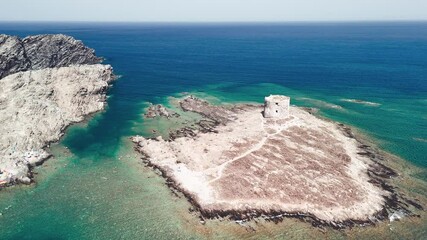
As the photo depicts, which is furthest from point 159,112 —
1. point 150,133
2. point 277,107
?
point 277,107

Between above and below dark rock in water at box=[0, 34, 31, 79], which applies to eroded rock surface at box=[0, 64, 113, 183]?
below

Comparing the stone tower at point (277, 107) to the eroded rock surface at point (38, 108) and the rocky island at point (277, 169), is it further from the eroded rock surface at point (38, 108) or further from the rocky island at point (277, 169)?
the eroded rock surface at point (38, 108)

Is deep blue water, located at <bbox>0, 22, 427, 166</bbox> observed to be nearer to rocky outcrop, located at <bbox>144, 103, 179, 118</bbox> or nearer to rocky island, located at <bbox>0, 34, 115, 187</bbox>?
rocky outcrop, located at <bbox>144, 103, 179, 118</bbox>

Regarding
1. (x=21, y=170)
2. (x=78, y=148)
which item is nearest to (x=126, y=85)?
(x=78, y=148)

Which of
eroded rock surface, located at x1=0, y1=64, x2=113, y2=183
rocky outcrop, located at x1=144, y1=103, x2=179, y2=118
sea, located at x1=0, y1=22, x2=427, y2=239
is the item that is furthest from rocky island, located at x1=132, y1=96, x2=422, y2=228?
eroded rock surface, located at x1=0, y1=64, x2=113, y2=183

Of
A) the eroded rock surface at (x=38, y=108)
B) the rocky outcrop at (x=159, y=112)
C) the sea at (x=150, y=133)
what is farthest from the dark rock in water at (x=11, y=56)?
the rocky outcrop at (x=159, y=112)

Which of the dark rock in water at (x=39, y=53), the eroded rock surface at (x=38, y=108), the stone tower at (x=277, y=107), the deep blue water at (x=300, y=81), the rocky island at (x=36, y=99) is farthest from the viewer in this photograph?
the dark rock in water at (x=39, y=53)
